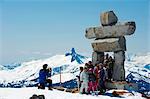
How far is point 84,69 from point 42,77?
9.32ft

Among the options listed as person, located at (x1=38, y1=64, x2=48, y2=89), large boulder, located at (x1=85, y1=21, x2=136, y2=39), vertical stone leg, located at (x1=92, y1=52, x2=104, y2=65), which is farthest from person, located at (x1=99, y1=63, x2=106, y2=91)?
person, located at (x1=38, y1=64, x2=48, y2=89)

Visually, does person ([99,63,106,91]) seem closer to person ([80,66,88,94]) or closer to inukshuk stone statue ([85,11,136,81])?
person ([80,66,88,94])

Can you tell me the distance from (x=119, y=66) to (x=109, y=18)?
11.6 ft

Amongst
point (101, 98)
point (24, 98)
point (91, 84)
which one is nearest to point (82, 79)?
point (91, 84)

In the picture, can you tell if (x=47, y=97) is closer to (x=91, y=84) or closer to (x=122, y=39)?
(x=91, y=84)

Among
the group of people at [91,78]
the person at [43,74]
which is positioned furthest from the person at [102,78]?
the person at [43,74]

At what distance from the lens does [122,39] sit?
2812 cm

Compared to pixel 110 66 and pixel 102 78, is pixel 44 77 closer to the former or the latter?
pixel 102 78

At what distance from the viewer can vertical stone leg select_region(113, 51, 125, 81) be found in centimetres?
2838

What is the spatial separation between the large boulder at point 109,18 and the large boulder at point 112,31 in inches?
14.2

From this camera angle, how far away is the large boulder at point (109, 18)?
94.8ft

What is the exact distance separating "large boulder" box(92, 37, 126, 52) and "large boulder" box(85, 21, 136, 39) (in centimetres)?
37

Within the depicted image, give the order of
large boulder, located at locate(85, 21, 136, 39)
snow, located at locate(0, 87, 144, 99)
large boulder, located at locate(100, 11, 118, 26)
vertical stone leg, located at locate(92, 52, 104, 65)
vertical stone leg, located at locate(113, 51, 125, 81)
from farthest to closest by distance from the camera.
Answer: vertical stone leg, located at locate(92, 52, 104, 65) < large boulder, located at locate(100, 11, 118, 26) < vertical stone leg, located at locate(113, 51, 125, 81) < large boulder, located at locate(85, 21, 136, 39) < snow, located at locate(0, 87, 144, 99)

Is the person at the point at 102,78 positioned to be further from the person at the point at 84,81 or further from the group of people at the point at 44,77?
the group of people at the point at 44,77
